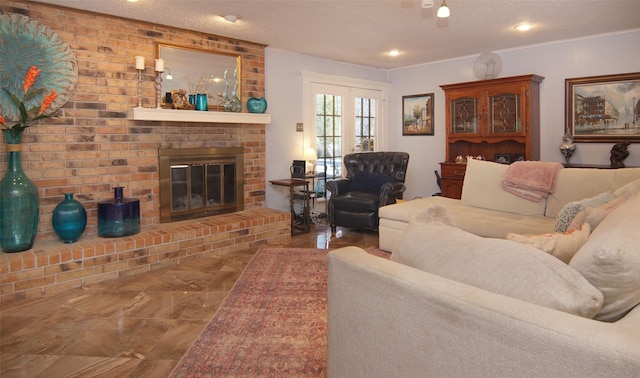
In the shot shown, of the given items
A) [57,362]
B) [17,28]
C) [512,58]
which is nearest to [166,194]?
[17,28]

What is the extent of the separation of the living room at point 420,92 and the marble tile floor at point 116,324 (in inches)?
35.6

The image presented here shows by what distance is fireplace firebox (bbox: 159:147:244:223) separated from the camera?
4445mm

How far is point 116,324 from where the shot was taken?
105 inches

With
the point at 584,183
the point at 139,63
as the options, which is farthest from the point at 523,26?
the point at 139,63

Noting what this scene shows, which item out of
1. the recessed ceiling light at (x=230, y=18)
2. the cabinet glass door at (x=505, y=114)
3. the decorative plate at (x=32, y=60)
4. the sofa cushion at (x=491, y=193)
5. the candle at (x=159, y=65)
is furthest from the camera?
the cabinet glass door at (x=505, y=114)

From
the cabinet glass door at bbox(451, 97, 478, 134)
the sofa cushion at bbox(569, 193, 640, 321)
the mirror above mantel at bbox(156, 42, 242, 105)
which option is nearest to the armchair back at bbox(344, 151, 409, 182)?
the cabinet glass door at bbox(451, 97, 478, 134)

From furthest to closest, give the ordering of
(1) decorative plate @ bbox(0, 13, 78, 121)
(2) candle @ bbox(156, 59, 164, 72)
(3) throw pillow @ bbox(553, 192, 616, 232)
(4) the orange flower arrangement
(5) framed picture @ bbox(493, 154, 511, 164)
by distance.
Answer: (5) framed picture @ bbox(493, 154, 511, 164) → (2) candle @ bbox(156, 59, 164, 72) → (1) decorative plate @ bbox(0, 13, 78, 121) → (4) the orange flower arrangement → (3) throw pillow @ bbox(553, 192, 616, 232)

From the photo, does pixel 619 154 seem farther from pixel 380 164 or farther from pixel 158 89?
pixel 158 89

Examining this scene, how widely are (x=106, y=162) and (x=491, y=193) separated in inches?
140

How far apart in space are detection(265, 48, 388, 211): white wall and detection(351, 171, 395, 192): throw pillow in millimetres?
845

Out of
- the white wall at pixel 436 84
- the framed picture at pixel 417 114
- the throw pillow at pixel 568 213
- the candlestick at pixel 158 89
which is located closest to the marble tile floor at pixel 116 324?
the candlestick at pixel 158 89

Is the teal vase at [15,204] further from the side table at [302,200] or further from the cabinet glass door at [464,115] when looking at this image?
the cabinet glass door at [464,115]

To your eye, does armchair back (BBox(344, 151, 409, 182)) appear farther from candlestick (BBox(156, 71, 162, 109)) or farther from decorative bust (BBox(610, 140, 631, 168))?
candlestick (BBox(156, 71, 162, 109))

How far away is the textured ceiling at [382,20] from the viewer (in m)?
3.73
